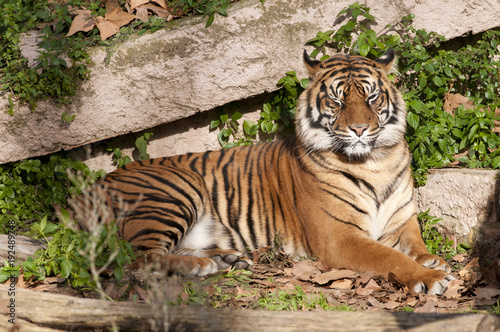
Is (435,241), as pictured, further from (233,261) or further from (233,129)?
(233,129)

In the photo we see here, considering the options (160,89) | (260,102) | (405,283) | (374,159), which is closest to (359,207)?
(374,159)

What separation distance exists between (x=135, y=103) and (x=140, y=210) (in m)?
1.27

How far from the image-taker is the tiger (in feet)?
13.0

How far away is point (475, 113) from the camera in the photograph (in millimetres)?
4879

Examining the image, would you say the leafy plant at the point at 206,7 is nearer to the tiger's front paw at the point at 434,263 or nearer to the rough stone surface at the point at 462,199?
the rough stone surface at the point at 462,199

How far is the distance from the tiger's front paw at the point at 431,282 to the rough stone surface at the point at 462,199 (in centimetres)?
112

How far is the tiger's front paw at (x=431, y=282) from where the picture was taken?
3.41m

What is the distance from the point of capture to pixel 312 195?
4.22 metres

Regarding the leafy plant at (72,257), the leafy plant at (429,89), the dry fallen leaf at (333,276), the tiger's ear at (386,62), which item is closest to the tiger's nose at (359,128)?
the tiger's ear at (386,62)

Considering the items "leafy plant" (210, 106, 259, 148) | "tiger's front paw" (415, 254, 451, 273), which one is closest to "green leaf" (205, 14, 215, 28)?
"leafy plant" (210, 106, 259, 148)

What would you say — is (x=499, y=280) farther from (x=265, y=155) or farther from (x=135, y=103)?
(x=135, y=103)

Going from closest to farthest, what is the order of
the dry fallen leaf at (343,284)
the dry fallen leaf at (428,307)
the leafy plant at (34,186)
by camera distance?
1. the dry fallen leaf at (428,307)
2. the dry fallen leaf at (343,284)
3. the leafy plant at (34,186)

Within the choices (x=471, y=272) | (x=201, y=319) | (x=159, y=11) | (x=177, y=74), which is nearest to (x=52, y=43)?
(x=159, y=11)

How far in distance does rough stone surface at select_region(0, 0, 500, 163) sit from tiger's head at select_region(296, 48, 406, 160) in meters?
0.89
